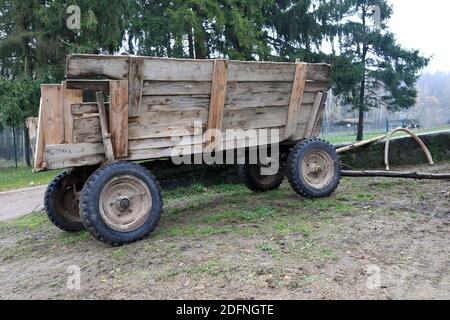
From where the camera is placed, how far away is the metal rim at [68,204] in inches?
211

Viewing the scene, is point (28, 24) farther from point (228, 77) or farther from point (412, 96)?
point (412, 96)

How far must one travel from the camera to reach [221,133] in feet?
17.5

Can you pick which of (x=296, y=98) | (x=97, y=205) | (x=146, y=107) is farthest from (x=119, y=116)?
(x=296, y=98)

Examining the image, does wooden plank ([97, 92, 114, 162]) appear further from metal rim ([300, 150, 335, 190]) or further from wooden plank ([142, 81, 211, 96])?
metal rim ([300, 150, 335, 190])

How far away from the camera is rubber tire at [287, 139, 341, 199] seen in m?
5.90

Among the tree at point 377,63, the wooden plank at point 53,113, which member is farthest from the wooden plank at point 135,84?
the tree at point 377,63

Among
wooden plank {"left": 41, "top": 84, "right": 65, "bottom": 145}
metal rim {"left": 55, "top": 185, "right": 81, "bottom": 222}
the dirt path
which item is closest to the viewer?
wooden plank {"left": 41, "top": 84, "right": 65, "bottom": 145}

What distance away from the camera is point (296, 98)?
6.01 m

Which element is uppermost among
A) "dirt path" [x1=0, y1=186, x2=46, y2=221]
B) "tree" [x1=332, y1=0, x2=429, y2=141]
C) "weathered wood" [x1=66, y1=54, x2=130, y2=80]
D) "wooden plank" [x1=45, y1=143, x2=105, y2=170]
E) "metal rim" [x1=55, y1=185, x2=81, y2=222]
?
"tree" [x1=332, y1=0, x2=429, y2=141]

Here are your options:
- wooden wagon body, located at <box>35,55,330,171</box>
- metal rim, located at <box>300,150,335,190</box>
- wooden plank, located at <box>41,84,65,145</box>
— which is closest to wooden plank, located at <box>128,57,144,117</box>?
wooden wagon body, located at <box>35,55,330,171</box>

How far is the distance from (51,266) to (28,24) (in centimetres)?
1913

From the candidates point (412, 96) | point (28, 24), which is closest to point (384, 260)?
point (28, 24)

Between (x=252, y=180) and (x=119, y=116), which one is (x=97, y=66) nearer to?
(x=119, y=116)

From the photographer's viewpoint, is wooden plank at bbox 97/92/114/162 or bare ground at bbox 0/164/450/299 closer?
bare ground at bbox 0/164/450/299
